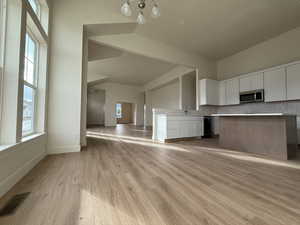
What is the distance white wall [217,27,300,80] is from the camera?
3.67 m

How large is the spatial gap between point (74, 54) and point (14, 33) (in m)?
1.32

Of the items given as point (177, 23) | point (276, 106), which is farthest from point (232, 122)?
point (177, 23)

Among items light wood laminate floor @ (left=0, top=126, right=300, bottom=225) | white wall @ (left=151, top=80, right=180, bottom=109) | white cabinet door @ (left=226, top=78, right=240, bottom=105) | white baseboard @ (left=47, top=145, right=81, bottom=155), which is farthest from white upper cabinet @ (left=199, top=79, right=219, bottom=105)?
white baseboard @ (left=47, top=145, right=81, bottom=155)

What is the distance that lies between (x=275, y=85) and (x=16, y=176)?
5970 mm

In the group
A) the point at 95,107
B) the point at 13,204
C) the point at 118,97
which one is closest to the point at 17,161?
the point at 13,204

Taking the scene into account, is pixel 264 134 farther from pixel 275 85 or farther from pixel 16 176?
pixel 16 176

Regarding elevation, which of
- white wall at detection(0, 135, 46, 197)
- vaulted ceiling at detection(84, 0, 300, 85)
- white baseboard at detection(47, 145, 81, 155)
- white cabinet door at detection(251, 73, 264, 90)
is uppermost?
vaulted ceiling at detection(84, 0, 300, 85)

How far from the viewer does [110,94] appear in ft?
32.0

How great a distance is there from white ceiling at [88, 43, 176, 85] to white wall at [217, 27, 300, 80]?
2548 millimetres

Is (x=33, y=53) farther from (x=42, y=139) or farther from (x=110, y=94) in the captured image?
(x=110, y=94)

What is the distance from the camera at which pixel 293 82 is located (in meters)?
3.41

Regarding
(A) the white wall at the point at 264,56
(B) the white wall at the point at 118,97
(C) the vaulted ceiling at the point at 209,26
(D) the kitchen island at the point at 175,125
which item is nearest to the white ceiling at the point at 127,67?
(C) the vaulted ceiling at the point at 209,26

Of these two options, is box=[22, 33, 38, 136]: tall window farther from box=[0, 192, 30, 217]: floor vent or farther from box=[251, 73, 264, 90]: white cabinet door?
box=[251, 73, 264, 90]: white cabinet door

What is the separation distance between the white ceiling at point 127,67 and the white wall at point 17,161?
4607 millimetres
